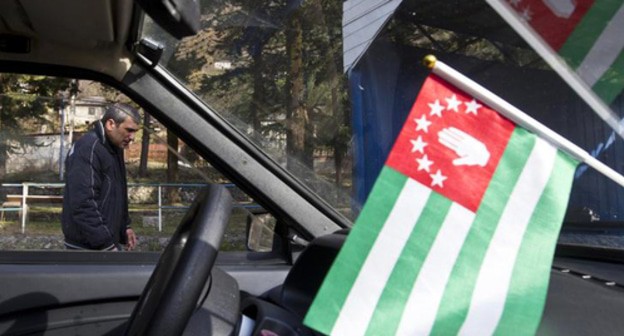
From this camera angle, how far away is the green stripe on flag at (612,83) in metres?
1.37

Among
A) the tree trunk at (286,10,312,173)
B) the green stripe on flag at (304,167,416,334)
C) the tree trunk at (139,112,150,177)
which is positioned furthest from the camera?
the tree trunk at (139,112,150,177)

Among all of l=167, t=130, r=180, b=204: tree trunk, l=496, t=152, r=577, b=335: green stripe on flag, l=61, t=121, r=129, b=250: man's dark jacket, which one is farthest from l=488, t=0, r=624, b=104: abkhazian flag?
l=61, t=121, r=129, b=250: man's dark jacket

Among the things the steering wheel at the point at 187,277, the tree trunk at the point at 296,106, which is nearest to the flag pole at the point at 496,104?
the steering wheel at the point at 187,277

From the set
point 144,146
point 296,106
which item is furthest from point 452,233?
point 144,146

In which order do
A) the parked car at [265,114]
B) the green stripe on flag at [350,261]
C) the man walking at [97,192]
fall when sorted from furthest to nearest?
the man walking at [97,192], the parked car at [265,114], the green stripe on flag at [350,261]

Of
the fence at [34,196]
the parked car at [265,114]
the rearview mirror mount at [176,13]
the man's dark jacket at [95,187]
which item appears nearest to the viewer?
the rearview mirror mount at [176,13]

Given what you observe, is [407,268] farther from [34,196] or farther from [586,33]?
[34,196]

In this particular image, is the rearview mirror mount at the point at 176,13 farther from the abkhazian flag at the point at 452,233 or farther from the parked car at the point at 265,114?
the abkhazian flag at the point at 452,233

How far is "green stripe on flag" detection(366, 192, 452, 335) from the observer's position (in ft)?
3.92

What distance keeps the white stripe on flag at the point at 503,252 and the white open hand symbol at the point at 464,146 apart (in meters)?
0.08

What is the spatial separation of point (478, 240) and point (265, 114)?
1.51 meters

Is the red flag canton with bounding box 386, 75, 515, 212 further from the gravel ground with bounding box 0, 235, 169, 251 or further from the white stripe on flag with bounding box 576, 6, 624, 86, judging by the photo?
the gravel ground with bounding box 0, 235, 169, 251

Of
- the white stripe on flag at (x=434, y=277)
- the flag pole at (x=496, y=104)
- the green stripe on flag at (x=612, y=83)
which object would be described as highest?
the green stripe on flag at (x=612, y=83)

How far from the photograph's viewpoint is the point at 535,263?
1.22m
